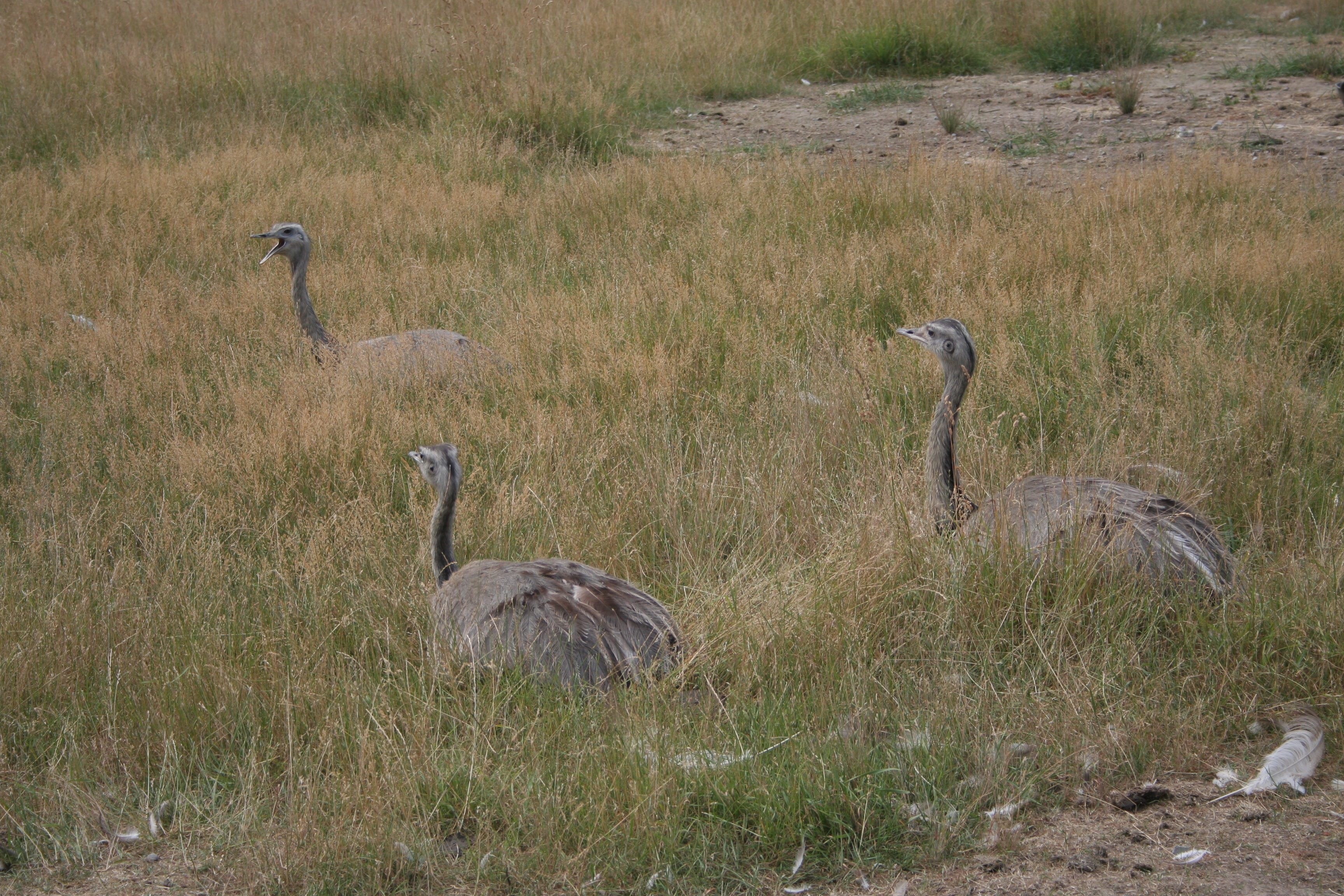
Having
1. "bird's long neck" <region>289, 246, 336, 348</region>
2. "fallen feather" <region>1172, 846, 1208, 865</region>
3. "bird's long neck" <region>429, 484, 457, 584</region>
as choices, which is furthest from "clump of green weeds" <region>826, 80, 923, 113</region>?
"fallen feather" <region>1172, 846, 1208, 865</region>

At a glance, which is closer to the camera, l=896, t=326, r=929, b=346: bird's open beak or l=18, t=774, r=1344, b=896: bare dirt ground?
l=18, t=774, r=1344, b=896: bare dirt ground

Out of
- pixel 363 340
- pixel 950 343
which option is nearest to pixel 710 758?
pixel 950 343

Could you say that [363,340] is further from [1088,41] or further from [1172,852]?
[1088,41]

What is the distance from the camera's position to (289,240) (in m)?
7.00

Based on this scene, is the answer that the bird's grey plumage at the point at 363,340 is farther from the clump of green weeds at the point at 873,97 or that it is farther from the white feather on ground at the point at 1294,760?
the clump of green weeds at the point at 873,97

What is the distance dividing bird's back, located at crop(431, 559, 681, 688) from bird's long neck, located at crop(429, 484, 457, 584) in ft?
1.07

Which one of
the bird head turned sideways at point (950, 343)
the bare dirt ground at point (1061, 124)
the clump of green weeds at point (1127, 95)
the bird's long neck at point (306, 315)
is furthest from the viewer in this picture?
the clump of green weeds at point (1127, 95)

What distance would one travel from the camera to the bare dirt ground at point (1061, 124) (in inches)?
373

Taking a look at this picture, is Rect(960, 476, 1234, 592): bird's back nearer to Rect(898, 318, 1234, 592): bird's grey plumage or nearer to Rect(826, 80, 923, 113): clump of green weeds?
Rect(898, 318, 1234, 592): bird's grey plumage

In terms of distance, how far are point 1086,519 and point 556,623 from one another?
1775mm

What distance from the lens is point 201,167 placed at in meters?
9.43

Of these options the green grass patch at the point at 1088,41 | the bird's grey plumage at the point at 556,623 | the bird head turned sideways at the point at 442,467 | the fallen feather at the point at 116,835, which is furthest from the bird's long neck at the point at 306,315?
the green grass patch at the point at 1088,41

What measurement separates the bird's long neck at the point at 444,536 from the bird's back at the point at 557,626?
12.9 inches

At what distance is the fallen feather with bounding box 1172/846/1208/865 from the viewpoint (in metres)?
2.73
